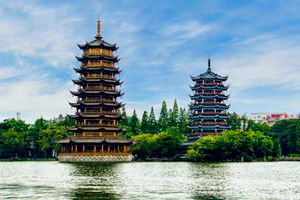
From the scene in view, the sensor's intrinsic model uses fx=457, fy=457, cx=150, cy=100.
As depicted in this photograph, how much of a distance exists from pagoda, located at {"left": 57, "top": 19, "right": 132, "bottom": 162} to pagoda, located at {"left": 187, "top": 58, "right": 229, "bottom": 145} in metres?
16.6

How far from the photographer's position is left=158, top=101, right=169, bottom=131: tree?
11112cm

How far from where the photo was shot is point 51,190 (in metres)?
26.9

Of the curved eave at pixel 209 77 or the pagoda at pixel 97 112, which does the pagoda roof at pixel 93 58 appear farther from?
the curved eave at pixel 209 77

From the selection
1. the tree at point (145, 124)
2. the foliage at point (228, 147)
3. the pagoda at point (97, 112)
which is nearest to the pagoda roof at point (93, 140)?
the pagoda at point (97, 112)

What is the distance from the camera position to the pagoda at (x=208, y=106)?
3632 inches

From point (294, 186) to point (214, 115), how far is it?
62825 mm

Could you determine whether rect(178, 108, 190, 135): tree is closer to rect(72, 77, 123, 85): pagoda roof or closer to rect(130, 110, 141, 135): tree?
rect(130, 110, 141, 135): tree

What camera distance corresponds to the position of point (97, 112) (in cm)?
8225

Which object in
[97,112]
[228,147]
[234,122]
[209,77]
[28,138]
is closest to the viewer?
[228,147]

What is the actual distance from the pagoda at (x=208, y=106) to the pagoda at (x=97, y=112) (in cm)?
1657

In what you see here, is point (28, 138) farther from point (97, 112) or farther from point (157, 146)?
point (157, 146)

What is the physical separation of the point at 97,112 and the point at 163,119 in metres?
33.2

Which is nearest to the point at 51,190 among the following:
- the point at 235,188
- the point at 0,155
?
the point at 235,188

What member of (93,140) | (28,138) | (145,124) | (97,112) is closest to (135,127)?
(145,124)
